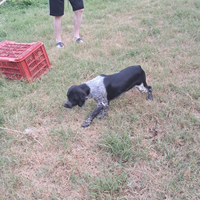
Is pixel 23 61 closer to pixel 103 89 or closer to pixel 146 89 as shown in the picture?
pixel 103 89

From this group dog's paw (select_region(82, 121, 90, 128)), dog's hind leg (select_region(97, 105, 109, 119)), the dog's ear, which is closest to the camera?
the dog's ear

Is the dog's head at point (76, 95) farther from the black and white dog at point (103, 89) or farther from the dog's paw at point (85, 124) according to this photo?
the dog's paw at point (85, 124)

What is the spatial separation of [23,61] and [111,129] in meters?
1.88

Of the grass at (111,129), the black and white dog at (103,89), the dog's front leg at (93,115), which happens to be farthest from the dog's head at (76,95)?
the grass at (111,129)

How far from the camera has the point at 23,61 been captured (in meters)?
3.18

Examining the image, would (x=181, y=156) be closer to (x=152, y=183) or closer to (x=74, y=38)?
(x=152, y=183)

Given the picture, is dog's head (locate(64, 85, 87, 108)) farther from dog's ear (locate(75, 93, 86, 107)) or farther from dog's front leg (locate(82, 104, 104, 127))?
dog's front leg (locate(82, 104, 104, 127))

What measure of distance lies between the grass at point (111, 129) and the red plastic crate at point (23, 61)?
164 millimetres

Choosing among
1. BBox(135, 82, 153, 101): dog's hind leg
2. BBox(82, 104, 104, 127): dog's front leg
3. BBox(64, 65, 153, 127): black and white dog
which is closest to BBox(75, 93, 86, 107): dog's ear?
BBox(64, 65, 153, 127): black and white dog

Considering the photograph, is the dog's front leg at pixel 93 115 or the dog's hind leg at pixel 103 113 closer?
the dog's front leg at pixel 93 115

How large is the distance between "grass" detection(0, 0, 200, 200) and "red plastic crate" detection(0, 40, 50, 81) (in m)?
0.16

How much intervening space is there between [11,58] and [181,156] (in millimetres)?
2921

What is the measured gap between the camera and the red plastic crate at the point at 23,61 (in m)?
3.21

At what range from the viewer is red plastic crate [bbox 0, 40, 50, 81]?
126 inches
